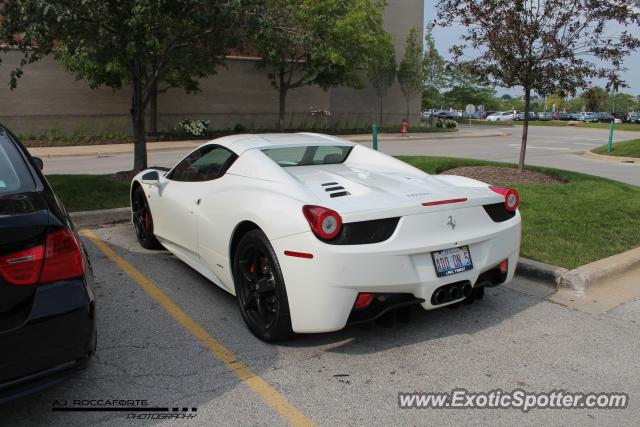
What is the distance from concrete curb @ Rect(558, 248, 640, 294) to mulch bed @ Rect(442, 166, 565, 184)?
4.50 meters

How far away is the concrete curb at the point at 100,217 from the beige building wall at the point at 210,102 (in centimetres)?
1885

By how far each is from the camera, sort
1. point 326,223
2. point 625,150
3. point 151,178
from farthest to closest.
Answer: point 625,150, point 151,178, point 326,223

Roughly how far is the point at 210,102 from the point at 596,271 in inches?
1012

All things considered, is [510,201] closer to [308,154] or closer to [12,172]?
[308,154]

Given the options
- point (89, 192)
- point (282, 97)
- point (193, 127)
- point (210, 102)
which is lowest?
point (89, 192)

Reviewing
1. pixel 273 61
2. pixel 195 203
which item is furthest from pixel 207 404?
pixel 273 61

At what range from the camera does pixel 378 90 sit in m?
35.2

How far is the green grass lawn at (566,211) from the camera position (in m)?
5.82

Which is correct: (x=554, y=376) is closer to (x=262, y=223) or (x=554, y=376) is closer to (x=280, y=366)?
(x=280, y=366)

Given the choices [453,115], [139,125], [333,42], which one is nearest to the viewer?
[139,125]

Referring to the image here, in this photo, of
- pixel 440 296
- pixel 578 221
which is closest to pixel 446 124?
pixel 578 221

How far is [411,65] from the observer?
35250mm

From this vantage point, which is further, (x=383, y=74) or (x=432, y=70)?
(x=432, y=70)

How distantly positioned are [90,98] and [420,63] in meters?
20.2
